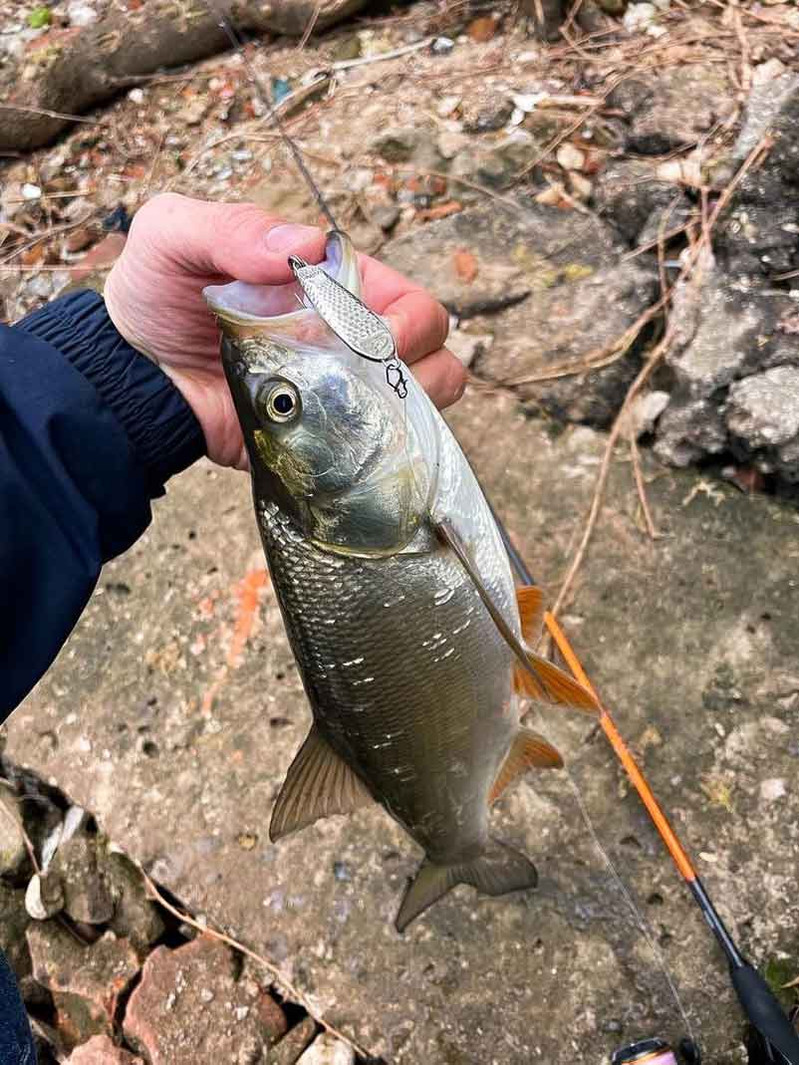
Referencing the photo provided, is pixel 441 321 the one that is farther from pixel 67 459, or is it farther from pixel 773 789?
pixel 773 789

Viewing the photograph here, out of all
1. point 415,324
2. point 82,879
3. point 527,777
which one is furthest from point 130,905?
point 415,324

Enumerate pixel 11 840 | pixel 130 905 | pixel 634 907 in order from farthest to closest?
pixel 11 840
pixel 130 905
pixel 634 907

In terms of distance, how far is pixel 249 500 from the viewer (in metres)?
3.15

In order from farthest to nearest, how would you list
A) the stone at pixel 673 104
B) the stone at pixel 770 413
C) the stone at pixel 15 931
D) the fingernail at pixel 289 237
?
the stone at pixel 673 104 < the stone at pixel 15 931 < the stone at pixel 770 413 < the fingernail at pixel 289 237

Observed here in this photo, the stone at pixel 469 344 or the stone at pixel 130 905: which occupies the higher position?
the stone at pixel 469 344

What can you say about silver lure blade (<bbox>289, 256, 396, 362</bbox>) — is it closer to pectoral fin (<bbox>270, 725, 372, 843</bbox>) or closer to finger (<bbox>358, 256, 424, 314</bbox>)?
finger (<bbox>358, 256, 424, 314</bbox>)

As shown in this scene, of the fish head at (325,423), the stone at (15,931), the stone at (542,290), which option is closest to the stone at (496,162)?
the stone at (542,290)

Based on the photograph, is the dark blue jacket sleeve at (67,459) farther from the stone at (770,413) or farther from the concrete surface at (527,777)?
the stone at (770,413)

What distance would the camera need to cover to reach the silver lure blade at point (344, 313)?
1.38m

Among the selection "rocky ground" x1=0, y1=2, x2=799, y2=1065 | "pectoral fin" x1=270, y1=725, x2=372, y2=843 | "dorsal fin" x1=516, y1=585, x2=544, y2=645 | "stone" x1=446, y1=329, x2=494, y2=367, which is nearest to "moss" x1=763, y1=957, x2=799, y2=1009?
"rocky ground" x1=0, y1=2, x2=799, y2=1065

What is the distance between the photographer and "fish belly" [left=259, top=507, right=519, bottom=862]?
1627 millimetres

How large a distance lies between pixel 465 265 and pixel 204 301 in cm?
195

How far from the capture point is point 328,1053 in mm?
2289

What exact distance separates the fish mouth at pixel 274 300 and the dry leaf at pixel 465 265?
1.93 metres
